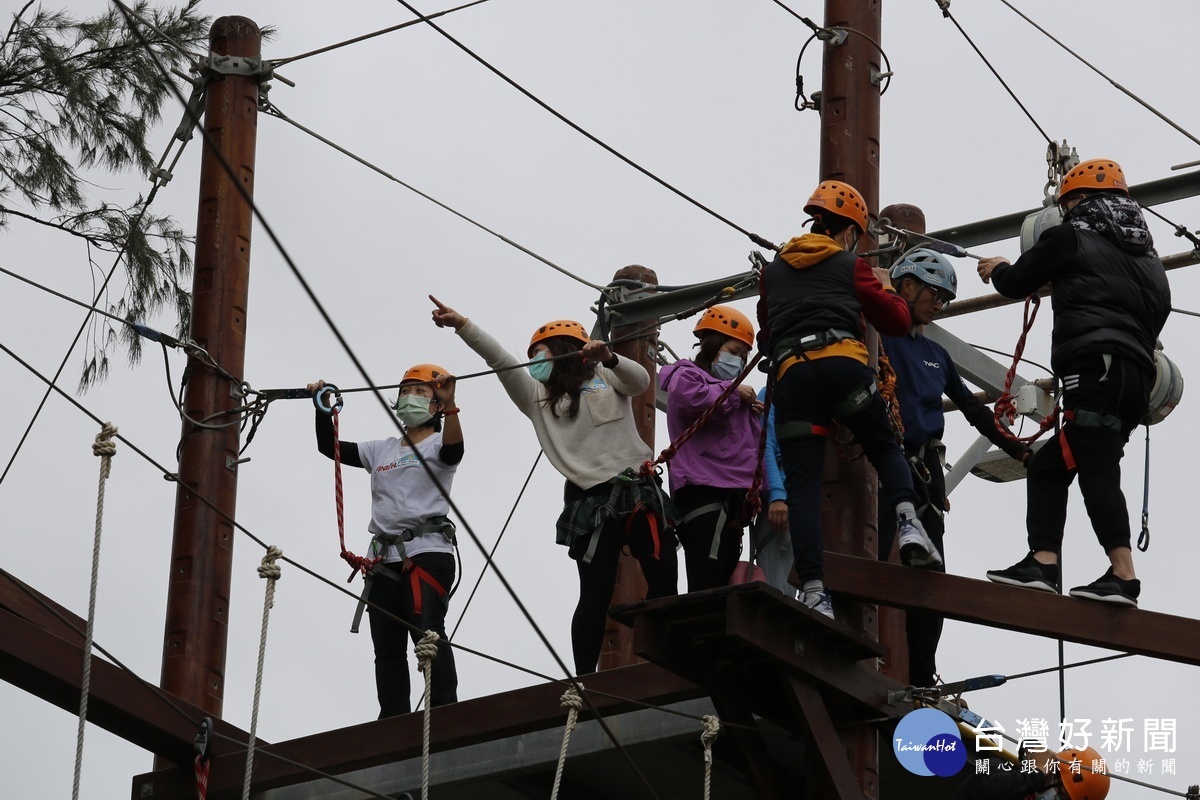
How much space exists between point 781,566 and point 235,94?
4.04 meters

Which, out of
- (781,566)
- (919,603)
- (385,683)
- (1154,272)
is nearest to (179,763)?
(385,683)

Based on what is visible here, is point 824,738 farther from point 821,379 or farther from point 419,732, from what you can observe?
point 419,732

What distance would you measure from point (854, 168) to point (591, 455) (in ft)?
5.61

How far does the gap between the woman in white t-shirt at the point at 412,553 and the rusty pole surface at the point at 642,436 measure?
2.05 meters

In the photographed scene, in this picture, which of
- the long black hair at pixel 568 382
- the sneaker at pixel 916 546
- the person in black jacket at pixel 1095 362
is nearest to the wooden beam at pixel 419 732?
the sneaker at pixel 916 546

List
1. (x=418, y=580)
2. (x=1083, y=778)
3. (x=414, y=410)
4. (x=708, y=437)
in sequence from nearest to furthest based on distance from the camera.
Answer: (x=1083, y=778), (x=708, y=437), (x=418, y=580), (x=414, y=410)

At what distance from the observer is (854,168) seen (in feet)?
29.3

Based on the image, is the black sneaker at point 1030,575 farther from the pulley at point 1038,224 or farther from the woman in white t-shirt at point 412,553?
the woman in white t-shirt at point 412,553

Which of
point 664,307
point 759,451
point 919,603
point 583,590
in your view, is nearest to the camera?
point 919,603

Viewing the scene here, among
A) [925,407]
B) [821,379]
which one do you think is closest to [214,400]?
[925,407]

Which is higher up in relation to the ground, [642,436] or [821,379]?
[642,436]

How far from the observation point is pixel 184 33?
12.6m

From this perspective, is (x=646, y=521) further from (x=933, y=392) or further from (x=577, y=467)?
(x=933, y=392)

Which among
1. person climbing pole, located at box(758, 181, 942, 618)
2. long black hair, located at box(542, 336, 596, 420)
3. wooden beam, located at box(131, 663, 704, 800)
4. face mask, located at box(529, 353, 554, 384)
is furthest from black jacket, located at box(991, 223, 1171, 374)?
face mask, located at box(529, 353, 554, 384)
